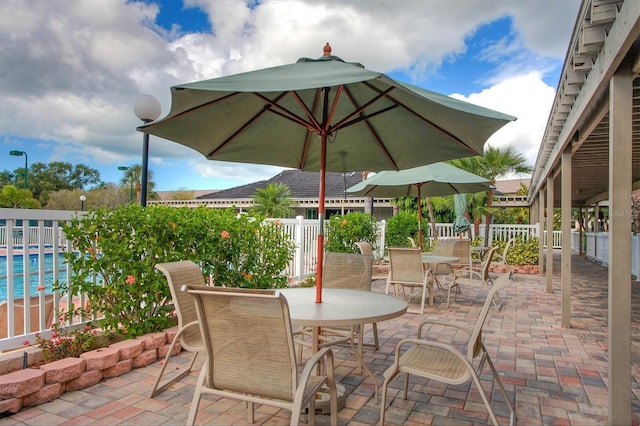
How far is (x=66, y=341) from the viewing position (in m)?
3.25

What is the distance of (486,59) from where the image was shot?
18062 millimetres

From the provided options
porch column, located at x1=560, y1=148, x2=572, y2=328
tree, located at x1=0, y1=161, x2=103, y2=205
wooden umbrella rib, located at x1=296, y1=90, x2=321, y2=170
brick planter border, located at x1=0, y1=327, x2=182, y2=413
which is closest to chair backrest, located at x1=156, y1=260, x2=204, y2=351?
brick planter border, located at x1=0, y1=327, x2=182, y2=413

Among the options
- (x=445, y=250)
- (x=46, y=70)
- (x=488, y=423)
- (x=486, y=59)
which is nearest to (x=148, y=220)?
(x=488, y=423)

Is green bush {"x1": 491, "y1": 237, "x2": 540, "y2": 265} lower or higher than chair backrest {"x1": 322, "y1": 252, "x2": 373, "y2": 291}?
lower

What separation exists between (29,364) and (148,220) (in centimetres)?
138

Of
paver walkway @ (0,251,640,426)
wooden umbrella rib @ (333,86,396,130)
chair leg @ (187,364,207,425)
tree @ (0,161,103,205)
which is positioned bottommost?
paver walkway @ (0,251,640,426)

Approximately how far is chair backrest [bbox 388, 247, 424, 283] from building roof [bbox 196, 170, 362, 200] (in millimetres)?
16442

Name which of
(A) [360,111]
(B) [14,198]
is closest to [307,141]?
(A) [360,111]

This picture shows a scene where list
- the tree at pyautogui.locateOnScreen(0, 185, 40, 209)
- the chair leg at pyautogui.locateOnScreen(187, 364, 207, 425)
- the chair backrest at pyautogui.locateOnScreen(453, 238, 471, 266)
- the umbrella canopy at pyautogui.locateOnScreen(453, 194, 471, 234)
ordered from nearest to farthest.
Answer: the chair leg at pyautogui.locateOnScreen(187, 364, 207, 425) < the chair backrest at pyautogui.locateOnScreen(453, 238, 471, 266) < the umbrella canopy at pyautogui.locateOnScreen(453, 194, 471, 234) < the tree at pyautogui.locateOnScreen(0, 185, 40, 209)

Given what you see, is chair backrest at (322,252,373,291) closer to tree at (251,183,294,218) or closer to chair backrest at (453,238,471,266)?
chair backrest at (453,238,471,266)

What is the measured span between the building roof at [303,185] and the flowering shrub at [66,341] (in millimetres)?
19445

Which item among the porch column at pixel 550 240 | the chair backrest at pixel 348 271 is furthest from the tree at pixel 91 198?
the chair backrest at pixel 348 271

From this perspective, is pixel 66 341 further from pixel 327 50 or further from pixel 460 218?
pixel 460 218

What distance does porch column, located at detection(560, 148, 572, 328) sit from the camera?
5.23 m
